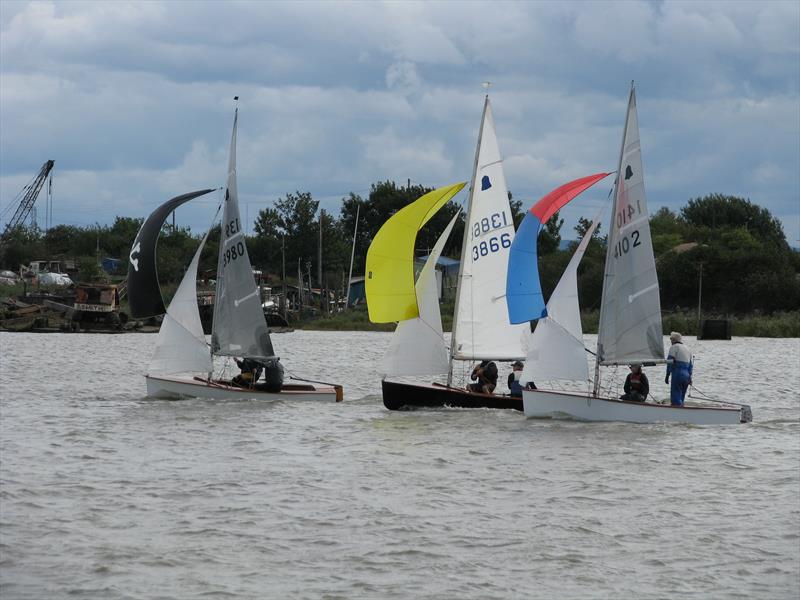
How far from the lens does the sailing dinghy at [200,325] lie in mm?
31312

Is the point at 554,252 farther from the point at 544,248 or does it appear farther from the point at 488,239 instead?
the point at 488,239

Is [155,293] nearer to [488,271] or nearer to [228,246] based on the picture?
[228,246]

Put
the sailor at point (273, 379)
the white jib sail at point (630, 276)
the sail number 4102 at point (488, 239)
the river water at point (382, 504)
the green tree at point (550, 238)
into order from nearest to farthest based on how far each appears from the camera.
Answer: the river water at point (382, 504), the white jib sail at point (630, 276), the sailor at point (273, 379), the sail number 4102 at point (488, 239), the green tree at point (550, 238)

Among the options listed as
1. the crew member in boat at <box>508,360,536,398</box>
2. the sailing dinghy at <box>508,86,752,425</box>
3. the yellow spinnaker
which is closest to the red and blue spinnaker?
the sailing dinghy at <box>508,86,752,425</box>

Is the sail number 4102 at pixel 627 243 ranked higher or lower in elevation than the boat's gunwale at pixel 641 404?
higher

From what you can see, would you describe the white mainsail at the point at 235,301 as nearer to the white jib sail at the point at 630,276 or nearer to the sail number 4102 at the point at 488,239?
the sail number 4102 at the point at 488,239

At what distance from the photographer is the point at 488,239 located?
3133cm

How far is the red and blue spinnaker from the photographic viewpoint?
93.5 feet

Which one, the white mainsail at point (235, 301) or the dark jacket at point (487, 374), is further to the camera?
the white mainsail at point (235, 301)

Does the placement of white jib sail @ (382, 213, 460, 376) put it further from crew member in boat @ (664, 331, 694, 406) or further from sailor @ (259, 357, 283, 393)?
crew member in boat @ (664, 331, 694, 406)

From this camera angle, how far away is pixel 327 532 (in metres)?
16.3

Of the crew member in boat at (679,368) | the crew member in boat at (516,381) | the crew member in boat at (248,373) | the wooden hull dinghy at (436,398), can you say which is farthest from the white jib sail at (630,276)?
the crew member in boat at (248,373)

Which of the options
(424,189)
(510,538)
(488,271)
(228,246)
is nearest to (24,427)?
(228,246)

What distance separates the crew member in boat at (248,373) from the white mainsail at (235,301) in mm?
303
